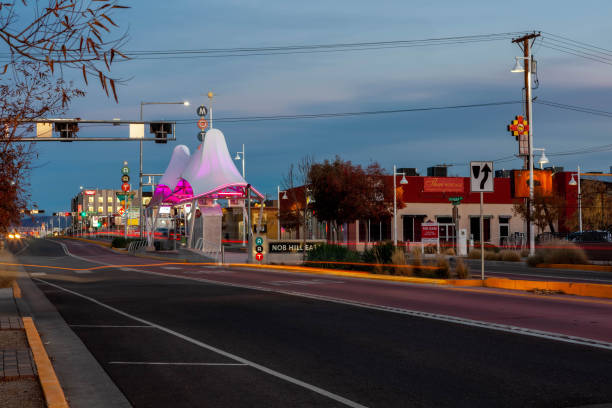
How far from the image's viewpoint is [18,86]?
11109 millimetres

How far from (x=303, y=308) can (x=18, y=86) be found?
25.0 feet

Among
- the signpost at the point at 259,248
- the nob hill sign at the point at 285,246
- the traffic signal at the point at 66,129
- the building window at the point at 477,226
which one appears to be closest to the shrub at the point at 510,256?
the nob hill sign at the point at 285,246

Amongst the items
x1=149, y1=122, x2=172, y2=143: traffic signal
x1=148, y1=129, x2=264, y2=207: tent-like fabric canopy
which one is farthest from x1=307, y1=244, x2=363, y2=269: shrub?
x1=148, y1=129, x2=264, y2=207: tent-like fabric canopy

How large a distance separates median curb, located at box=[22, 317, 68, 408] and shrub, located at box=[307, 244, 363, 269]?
19803mm

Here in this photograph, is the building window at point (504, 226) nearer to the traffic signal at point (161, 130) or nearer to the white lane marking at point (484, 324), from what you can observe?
the traffic signal at point (161, 130)

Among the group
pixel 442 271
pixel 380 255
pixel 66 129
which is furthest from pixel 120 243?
pixel 442 271

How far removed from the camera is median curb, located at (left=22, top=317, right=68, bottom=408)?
6.70 meters

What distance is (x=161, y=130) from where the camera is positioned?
110ft

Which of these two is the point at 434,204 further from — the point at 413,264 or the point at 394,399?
the point at 394,399

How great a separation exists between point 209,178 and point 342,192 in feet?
32.4

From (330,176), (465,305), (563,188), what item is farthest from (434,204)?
(465,305)

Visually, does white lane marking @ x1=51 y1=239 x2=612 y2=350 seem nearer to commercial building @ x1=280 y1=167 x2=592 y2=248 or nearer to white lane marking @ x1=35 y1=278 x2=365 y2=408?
white lane marking @ x1=35 y1=278 x2=365 y2=408

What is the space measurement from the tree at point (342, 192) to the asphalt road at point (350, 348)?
31309 millimetres

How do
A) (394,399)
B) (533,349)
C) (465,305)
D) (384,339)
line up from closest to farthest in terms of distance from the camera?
(394,399) < (533,349) < (384,339) < (465,305)
